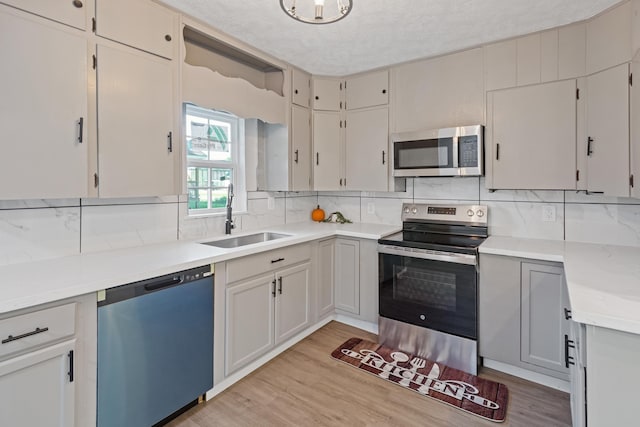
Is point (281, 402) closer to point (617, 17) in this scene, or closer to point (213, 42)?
point (213, 42)

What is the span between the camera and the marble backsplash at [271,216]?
1723mm

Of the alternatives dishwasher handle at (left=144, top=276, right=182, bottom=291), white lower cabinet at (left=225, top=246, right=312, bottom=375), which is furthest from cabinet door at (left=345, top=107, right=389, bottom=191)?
dishwasher handle at (left=144, top=276, right=182, bottom=291)

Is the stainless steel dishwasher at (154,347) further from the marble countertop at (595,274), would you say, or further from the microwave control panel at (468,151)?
the microwave control panel at (468,151)

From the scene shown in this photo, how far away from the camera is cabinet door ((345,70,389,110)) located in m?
3.03

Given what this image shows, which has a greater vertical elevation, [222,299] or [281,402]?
[222,299]

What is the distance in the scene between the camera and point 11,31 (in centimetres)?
140

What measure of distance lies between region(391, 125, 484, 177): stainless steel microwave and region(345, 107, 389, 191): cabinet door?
0.47ft

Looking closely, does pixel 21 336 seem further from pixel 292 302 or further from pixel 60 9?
pixel 292 302

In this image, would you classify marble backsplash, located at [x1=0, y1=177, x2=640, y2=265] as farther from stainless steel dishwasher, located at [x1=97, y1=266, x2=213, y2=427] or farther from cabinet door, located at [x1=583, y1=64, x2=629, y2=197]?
stainless steel dishwasher, located at [x1=97, y1=266, x2=213, y2=427]

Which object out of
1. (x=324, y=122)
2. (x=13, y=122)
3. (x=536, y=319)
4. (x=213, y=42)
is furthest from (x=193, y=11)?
(x=536, y=319)

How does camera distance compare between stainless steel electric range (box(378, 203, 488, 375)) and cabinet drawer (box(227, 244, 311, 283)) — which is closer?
cabinet drawer (box(227, 244, 311, 283))

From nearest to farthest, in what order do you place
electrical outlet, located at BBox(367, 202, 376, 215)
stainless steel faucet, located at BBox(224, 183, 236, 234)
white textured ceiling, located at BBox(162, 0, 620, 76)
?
white textured ceiling, located at BBox(162, 0, 620, 76), stainless steel faucet, located at BBox(224, 183, 236, 234), electrical outlet, located at BBox(367, 202, 376, 215)

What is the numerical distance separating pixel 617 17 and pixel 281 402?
3.04 meters

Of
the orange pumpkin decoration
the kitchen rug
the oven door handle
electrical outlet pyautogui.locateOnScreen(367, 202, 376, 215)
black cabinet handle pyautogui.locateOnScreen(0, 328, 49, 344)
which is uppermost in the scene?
electrical outlet pyautogui.locateOnScreen(367, 202, 376, 215)
